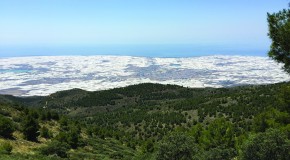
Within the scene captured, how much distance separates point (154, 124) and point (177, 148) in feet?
129

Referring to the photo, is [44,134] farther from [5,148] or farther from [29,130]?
[5,148]

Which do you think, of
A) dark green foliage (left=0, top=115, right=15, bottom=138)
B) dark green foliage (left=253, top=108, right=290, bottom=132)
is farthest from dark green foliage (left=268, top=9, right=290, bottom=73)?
dark green foliage (left=0, top=115, right=15, bottom=138)

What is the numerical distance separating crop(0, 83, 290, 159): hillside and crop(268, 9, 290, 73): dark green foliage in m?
6.01

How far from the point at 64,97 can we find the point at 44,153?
11416 centimetres

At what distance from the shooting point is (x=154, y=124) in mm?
61188

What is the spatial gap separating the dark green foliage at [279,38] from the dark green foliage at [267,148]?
25.0 feet

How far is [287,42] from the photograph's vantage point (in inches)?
956

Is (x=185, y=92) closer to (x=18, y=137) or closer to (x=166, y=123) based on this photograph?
(x=166, y=123)

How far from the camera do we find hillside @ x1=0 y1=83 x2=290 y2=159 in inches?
931

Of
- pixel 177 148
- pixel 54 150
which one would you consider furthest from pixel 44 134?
pixel 177 148

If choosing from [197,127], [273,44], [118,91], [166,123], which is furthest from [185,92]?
[273,44]

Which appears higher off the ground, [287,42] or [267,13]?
[267,13]

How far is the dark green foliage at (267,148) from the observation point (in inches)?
790

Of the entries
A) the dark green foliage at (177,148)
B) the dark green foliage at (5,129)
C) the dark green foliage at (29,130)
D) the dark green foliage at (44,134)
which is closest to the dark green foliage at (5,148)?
the dark green foliage at (5,129)
